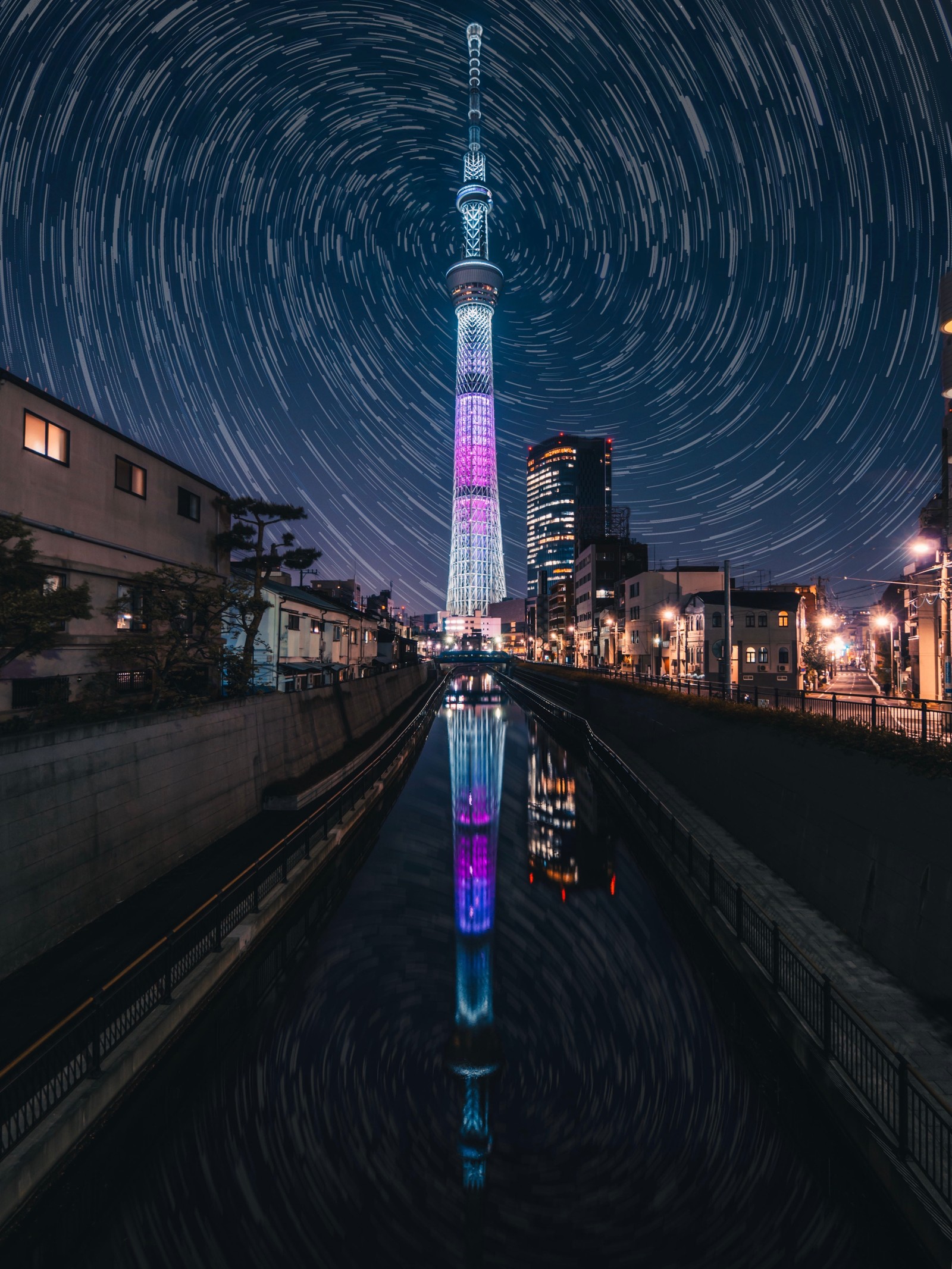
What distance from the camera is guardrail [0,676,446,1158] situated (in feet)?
21.7

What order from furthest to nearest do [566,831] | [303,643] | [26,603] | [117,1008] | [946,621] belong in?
1. [303,643]
2. [566,831]
3. [946,621]
4. [26,603]
5. [117,1008]

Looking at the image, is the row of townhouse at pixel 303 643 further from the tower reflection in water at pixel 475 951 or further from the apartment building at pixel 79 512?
the tower reflection in water at pixel 475 951

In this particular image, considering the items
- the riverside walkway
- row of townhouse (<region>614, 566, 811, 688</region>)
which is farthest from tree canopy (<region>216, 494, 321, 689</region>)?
row of townhouse (<region>614, 566, 811, 688</region>)

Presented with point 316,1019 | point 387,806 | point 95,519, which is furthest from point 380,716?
point 316,1019

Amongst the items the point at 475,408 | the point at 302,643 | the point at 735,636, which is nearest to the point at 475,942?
the point at 302,643

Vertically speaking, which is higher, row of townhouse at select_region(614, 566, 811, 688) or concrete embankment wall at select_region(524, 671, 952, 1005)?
row of townhouse at select_region(614, 566, 811, 688)

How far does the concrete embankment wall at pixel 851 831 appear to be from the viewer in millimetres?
9242

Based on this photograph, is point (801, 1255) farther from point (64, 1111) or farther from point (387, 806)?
point (387, 806)

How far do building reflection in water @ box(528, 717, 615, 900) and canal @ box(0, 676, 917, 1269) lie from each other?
3872mm

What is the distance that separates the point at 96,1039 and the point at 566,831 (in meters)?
19.7

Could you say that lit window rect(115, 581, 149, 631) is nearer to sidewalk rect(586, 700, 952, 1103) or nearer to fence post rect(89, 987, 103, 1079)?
fence post rect(89, 987, 103, 1079)

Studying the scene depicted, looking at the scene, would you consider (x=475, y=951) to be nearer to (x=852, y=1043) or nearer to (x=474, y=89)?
(x=852, y=1043)

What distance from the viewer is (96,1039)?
24.6 ft

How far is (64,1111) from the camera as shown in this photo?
6840mm
